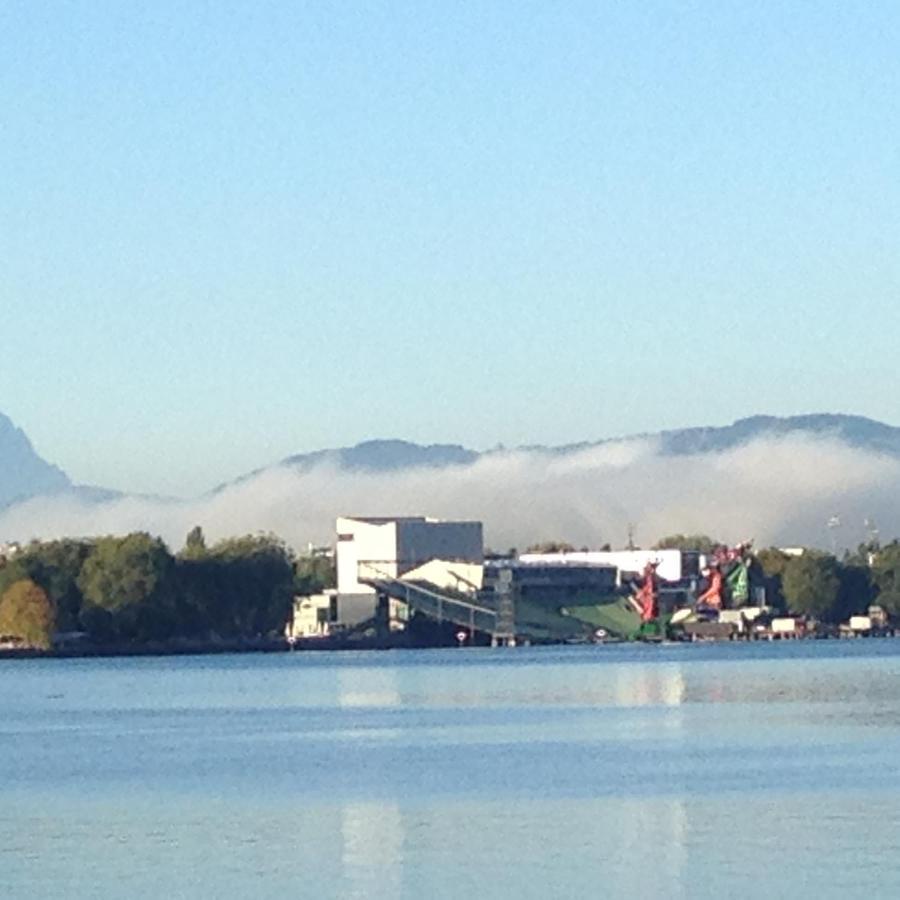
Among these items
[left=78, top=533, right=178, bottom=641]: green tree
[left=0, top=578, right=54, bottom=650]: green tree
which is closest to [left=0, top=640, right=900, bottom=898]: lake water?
[left=0, top=578, right=54, bottom=650]: green tree

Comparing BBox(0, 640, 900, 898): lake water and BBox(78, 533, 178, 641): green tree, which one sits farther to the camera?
BBox(78, 533, 178, 641): green tree

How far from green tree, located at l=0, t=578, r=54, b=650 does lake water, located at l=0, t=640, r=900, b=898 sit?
296 ft

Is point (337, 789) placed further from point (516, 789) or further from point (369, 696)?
point (369, 696)

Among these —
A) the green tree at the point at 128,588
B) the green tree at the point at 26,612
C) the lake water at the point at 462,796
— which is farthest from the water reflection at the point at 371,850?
the green tree at the point at 128,588

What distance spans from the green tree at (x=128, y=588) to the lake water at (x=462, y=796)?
300 feet

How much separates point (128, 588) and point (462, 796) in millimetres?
144452

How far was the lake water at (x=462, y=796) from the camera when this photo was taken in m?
41.2

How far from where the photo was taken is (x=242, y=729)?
82.1m

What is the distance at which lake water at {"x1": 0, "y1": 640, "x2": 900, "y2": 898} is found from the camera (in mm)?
41188

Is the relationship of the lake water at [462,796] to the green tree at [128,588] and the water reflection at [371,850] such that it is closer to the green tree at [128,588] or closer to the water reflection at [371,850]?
the water reflection at [371,850]

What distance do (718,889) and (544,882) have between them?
8.23 ft

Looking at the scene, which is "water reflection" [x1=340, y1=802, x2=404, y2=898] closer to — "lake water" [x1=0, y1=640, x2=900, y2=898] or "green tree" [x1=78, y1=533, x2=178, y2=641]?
"lake water" [x1=0, y1=640, x2=900, y2=898]

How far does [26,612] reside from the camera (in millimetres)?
194375

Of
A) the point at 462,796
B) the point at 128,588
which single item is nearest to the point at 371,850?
the point at 462,796
